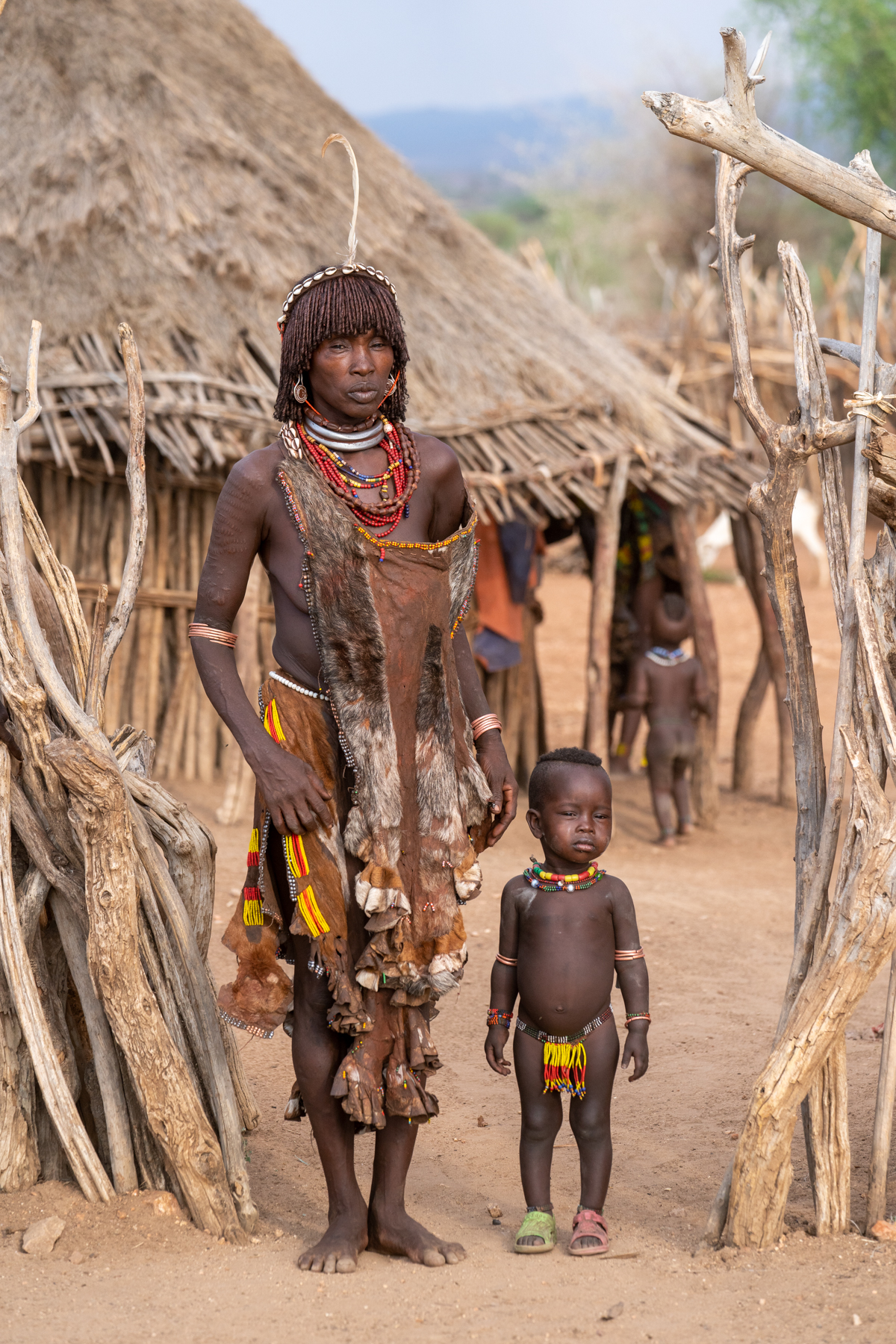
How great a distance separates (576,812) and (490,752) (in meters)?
0.23

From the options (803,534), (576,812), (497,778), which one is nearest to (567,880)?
(576,812)

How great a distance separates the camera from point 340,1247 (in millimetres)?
2729

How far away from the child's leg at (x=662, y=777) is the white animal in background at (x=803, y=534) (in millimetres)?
7654

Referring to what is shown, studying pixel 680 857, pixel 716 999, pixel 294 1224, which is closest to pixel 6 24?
pixel 680 857

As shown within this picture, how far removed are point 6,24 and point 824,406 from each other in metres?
6.33

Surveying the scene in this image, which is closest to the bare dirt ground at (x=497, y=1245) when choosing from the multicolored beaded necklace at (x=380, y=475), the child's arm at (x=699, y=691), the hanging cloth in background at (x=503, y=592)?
the multicolored beaded necklace at (x=380, y=475)

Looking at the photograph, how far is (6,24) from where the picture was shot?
7484 millimetres

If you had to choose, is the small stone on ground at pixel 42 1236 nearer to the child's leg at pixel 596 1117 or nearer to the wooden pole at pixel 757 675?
the child's leg at pixel 596 1117

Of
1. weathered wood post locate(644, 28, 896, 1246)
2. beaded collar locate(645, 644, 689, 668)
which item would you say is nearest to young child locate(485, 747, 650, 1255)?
weathered wood post locate(644, 28, 896, 1246)

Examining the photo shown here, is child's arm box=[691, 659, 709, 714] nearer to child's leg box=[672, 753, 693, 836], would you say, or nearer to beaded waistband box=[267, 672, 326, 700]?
child's leg box=[672, 753, 693, 836]

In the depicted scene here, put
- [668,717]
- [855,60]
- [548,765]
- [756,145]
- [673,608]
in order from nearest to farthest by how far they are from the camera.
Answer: [756,145] → [548,765] → [668,717] → [673,608] → [855,60]

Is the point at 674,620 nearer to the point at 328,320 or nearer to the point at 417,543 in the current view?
the point at 417,543

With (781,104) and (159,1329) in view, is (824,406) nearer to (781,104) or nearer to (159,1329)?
(159,1329)

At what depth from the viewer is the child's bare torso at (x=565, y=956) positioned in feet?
9.36
